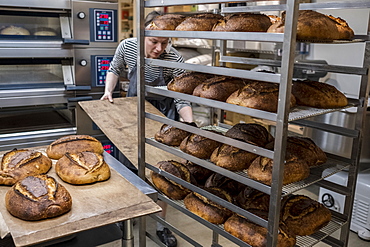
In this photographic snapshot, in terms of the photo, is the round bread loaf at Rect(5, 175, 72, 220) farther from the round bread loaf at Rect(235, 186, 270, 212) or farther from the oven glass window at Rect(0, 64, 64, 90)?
the oven glass window at Rect(0, 64, 64, 90)

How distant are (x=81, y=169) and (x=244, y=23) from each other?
2.83 feet

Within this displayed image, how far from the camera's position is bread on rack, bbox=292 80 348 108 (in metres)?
1.58

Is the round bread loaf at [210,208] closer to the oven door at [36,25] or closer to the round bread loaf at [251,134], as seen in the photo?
the round bread loaf at [251,134]

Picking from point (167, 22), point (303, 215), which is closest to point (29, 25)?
point (167, 22)

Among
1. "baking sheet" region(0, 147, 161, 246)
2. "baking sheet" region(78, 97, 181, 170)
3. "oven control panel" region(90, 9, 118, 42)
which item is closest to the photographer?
"baking sheet" region(0, 147, 161, 246)

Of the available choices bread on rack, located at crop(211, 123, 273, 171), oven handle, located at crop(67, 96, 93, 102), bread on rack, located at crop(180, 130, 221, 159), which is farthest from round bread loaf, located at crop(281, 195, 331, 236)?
oven handle, located at crop(67, 96, 93, 102)

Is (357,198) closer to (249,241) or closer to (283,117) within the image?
(249,241)

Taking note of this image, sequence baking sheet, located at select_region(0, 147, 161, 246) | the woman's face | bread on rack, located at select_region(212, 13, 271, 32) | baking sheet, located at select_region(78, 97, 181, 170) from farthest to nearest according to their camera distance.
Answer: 1. the woman's face
2. baking sheet, located at select_region(78, 97, 181, 170)
3. bread on rack, located at select_region(212, 13, 271, 32)
4. baking sheet, located at select_region(0, 147, 161, 246)

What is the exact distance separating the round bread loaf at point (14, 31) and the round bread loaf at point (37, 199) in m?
1.31

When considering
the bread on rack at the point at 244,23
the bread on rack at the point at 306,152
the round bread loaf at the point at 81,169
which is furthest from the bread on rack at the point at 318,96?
the round bread loaf at the point at 81,169

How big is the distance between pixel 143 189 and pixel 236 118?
2.86 metres

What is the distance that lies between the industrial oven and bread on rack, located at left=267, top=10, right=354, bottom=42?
1427 mm

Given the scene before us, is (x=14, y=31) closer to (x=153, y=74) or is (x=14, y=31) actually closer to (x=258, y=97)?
(x=153, y=74)

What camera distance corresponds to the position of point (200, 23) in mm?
1638
